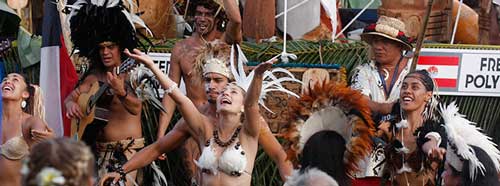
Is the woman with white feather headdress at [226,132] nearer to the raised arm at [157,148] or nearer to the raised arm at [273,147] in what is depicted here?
the raised arm at [273,147]

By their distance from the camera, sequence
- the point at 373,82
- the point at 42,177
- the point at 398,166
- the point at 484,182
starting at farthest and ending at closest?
the point at 373,82
the point at 398,166
the point at 484,182
the point at 42,177

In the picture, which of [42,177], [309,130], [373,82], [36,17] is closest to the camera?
[42,177]

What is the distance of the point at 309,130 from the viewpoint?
9531mm

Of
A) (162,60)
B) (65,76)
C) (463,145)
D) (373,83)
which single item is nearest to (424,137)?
(463,145)

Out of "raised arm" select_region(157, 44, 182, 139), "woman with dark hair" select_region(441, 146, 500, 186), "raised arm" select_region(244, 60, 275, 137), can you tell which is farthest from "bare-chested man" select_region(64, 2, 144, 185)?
"woman with dark hair" select_region(441, 146, 500, 186)

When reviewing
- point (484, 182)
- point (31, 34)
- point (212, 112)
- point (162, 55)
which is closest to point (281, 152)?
point (212, 112)

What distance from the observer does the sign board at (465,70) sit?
12.7 m

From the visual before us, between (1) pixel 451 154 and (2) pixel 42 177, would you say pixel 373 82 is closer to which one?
(1) pixel 451 154

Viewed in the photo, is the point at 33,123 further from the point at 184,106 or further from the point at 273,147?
the point at 273,147

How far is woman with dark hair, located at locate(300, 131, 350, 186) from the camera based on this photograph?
9195mm

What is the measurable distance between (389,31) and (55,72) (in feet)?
8.27

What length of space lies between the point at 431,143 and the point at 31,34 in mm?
3901

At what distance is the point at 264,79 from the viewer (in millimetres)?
11812

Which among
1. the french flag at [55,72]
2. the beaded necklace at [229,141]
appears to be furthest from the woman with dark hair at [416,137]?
the french flag at [55,72]
